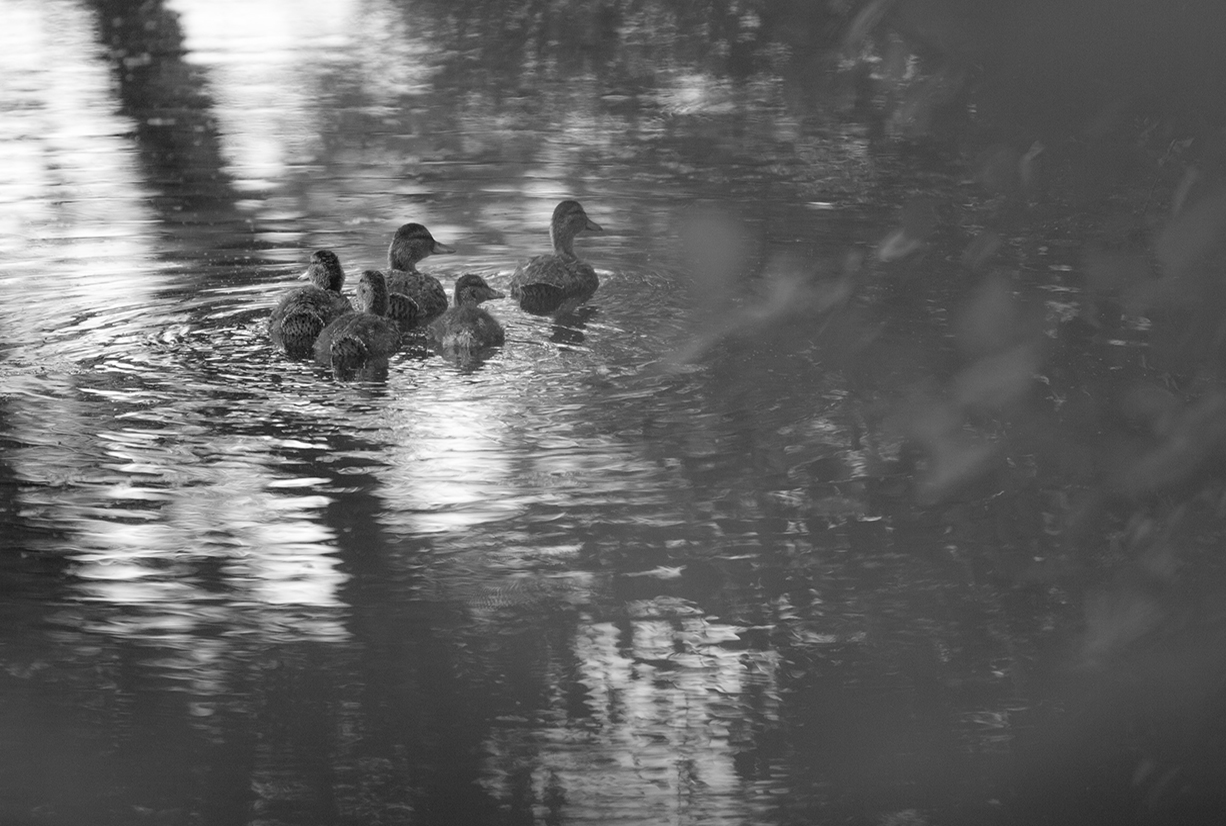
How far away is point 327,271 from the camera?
726cm

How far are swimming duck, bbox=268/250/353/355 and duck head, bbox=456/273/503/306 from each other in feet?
1.50

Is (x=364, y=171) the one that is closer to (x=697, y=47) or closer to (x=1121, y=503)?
(x=697, y=47)

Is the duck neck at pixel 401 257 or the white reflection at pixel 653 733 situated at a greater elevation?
the white reflection at pixel 653 733

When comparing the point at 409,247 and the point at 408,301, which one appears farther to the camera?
the point at 409,247

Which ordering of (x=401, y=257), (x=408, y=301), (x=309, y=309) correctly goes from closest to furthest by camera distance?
(x=309, y=309), (x=408, y=301), (x=401, y=257)

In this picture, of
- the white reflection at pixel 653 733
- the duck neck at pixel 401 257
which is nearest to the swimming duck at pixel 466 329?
the duck neck at pixel 401 257

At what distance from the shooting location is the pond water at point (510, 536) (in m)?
3.81

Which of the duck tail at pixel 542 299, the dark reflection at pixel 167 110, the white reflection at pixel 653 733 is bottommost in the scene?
the dark reflection at pixel 167 110

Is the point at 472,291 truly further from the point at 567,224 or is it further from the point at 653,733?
the point at 653,733

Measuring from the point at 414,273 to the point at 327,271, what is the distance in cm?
37

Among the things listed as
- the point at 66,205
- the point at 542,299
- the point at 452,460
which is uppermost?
the point at 452,460

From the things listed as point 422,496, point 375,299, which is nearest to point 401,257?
point 375,299

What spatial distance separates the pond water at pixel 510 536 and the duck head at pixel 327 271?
10.7 inches

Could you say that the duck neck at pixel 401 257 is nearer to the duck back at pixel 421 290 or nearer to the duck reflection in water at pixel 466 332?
the duck back at pixel 421 290
